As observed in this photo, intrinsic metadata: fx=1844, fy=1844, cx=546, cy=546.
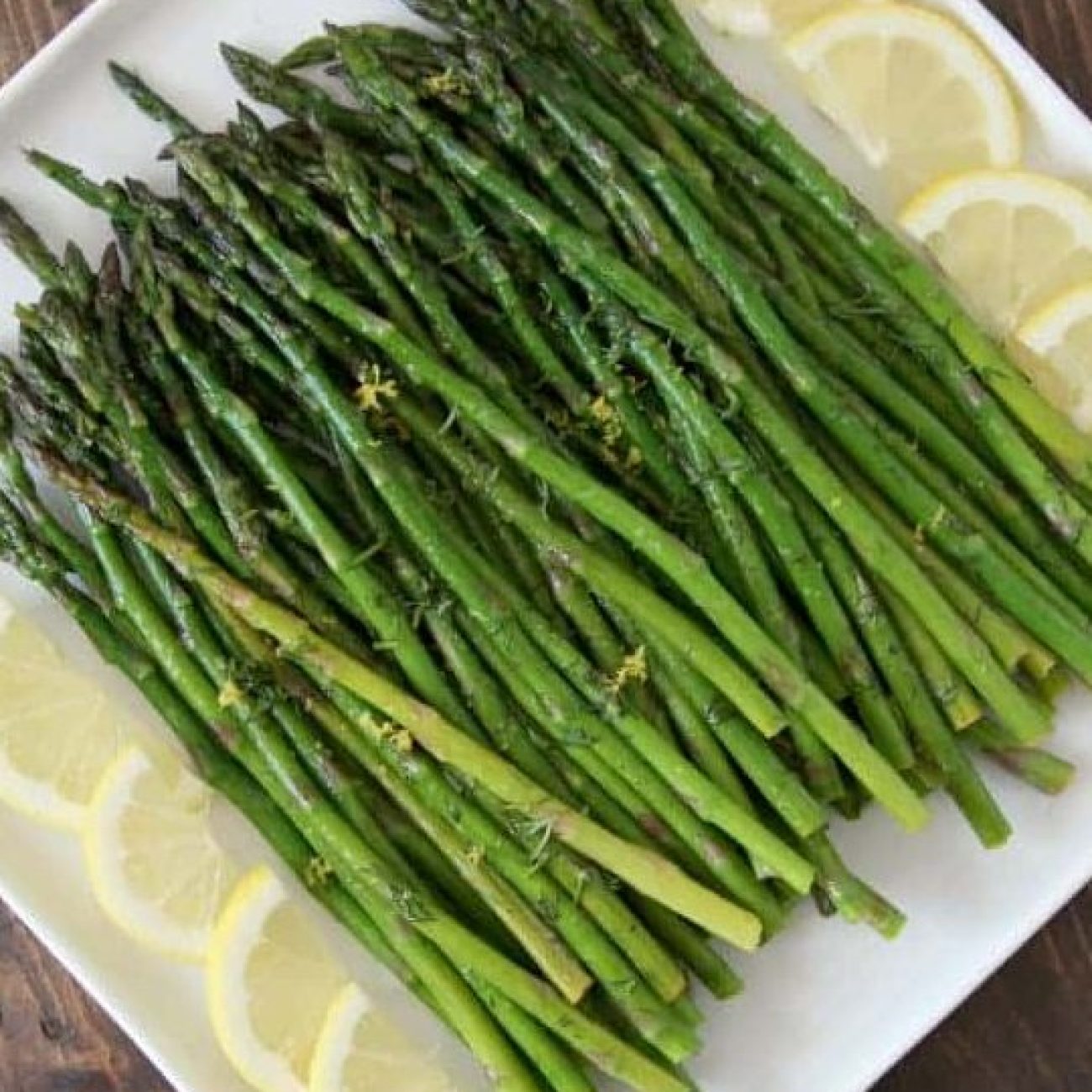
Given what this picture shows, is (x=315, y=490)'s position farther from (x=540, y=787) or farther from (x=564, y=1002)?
(x=564, y=1002)

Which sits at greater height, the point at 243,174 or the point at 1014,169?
the point at 243,174

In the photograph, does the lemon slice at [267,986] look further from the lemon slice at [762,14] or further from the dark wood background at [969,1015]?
the lemon slice at [762,14]

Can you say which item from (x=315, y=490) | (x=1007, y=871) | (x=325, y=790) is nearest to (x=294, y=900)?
(x=325, y=790)

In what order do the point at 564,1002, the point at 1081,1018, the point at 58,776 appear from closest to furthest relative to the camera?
1. the point at 564,1002
2. the point at 58,776
3. the point at 1081,1018

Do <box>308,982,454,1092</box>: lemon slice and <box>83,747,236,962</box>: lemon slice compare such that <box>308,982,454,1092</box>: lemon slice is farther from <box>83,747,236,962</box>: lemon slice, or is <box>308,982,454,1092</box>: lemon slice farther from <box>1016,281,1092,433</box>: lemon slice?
<box>1016,281,1092,433</box>: lemon slice

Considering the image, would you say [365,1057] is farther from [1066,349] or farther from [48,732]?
[1066,349]

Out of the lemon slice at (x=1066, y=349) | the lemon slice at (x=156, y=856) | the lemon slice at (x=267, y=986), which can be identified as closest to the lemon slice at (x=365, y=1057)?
the lemon slice at (x=267, y=986)
